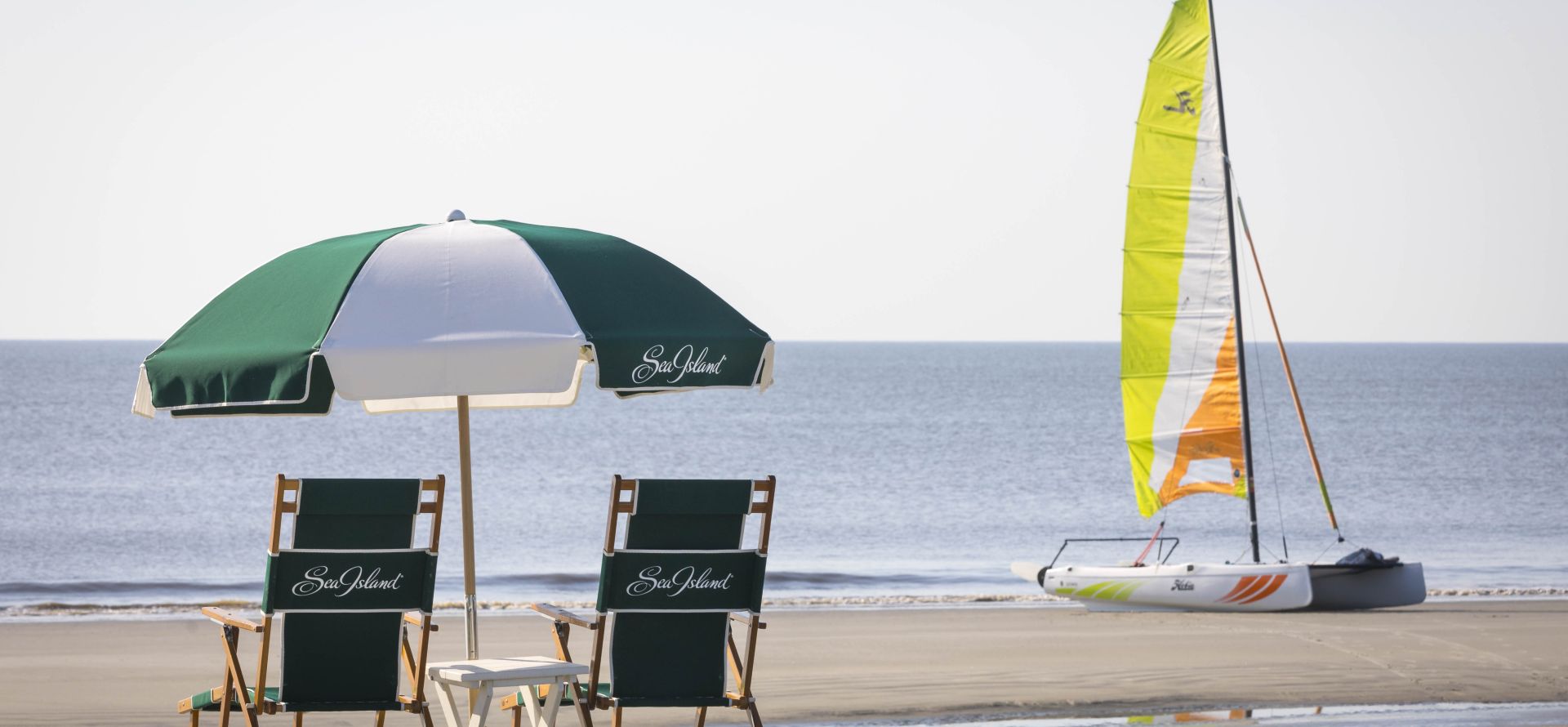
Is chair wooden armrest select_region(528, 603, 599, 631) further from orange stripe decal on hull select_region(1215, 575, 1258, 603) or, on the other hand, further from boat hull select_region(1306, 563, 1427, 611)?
boat hull select_region(1306, 563, 1427, 611)

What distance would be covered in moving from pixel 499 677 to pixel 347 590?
0.55 m

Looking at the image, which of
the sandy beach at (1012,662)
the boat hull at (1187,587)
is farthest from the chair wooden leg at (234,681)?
the boat hull at (1187,587)

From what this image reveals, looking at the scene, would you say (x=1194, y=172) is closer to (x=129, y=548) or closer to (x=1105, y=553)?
(x=1105, y=553)

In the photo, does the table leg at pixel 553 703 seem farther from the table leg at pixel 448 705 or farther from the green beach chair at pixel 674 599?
the table leg at pixel 448 705

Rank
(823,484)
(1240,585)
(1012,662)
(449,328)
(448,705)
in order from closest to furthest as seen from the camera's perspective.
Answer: (449,328)
(448,705)
(1012,662)
(1240,585)
(823,484)

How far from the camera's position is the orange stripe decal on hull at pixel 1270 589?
11.9m

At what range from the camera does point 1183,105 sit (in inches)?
510

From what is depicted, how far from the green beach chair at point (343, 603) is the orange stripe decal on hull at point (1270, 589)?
837 centimetres

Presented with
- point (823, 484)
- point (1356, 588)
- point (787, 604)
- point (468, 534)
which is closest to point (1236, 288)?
point (1356, 588)

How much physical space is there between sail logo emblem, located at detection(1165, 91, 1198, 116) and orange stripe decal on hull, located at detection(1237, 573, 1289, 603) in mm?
3713

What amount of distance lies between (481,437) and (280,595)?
161ft

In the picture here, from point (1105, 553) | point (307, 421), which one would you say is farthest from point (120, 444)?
point (1105, 553)

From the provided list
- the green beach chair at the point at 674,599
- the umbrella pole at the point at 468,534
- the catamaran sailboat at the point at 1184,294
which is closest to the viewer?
the green beach chair at the point at 674,599

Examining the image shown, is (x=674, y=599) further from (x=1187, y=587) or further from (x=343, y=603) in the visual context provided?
(x=1187, y=587)
